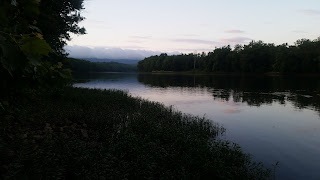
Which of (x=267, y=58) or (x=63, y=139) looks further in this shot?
(x=267, y=58)

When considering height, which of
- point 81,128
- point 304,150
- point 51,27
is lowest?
point 304,150

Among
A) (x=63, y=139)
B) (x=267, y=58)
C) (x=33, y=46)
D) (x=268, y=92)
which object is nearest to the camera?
(x=33, y=46)

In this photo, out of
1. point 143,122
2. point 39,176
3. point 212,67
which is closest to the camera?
point 39,176

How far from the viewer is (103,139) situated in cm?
1358

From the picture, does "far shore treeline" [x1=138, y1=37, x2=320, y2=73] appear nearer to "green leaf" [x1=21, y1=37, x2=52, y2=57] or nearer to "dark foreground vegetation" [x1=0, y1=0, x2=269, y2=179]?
"dark foreground vegetation" [x1=0, y1=0, x2=269, y2=179]

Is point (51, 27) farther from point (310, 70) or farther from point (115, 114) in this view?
point (310, 70)

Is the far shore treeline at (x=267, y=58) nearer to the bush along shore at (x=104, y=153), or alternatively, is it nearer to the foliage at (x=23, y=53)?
the bush along shore at (x=104, y=153)

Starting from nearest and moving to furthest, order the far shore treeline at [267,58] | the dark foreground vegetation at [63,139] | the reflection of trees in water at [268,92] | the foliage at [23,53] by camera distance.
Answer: the foliage at [23,53]
the dark foreground vegetation at [63,139]
the reflection of trees in water at [268,92]
the far shore treeline at [267,58]

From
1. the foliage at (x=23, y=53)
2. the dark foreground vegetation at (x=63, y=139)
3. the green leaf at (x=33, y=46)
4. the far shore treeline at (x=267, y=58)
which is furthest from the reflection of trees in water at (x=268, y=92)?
the far shore treeline at (x=267, y=58)

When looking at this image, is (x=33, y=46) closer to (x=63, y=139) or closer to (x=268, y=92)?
(x=63, y=139)

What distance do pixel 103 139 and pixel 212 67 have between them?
17017cm

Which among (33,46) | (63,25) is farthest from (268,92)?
(33,46)

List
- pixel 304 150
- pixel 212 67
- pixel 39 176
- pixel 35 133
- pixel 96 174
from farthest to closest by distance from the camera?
pixel 212 67, pixel 304 150, pixel 35 133, pixel 96 174, pixel 39 176

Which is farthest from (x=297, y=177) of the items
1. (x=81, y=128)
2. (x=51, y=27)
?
(x=51, y=27)
